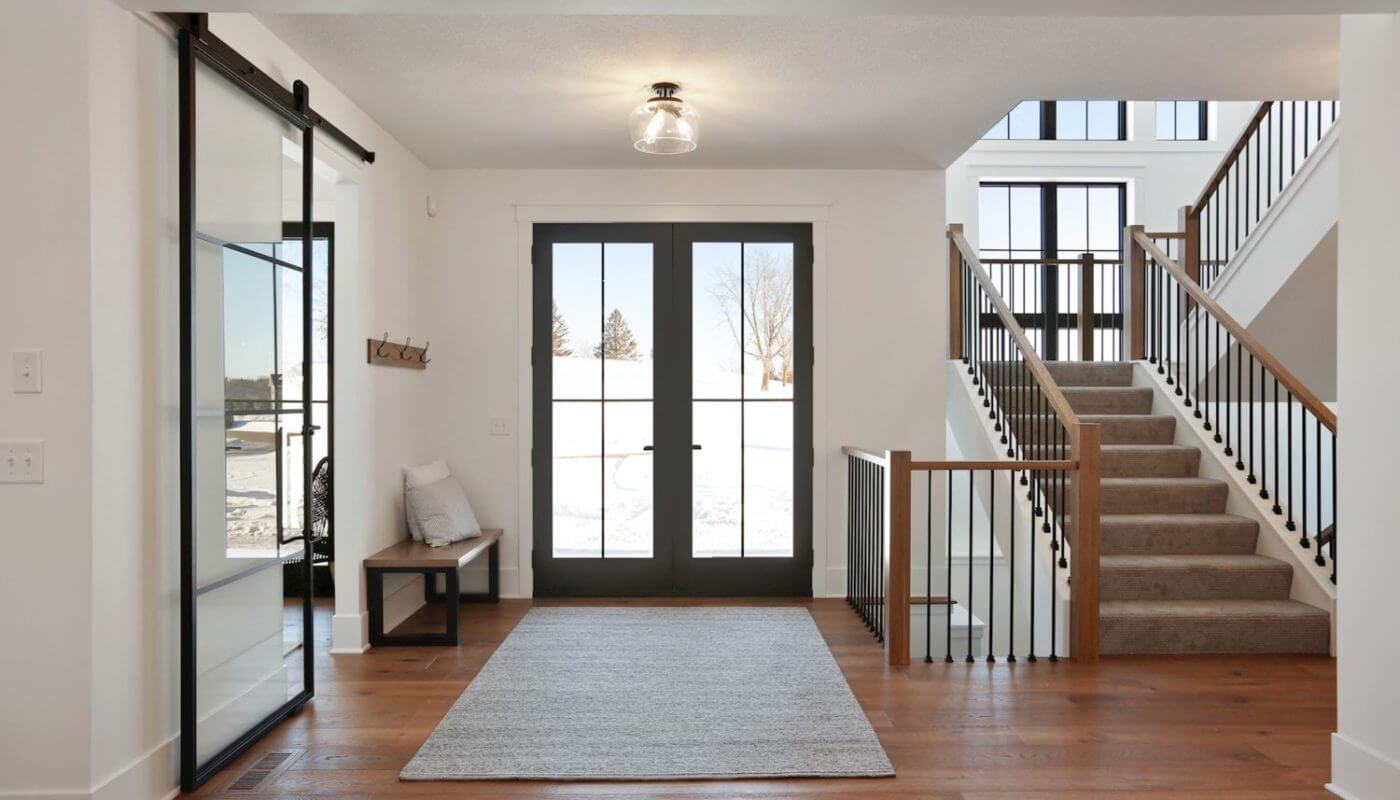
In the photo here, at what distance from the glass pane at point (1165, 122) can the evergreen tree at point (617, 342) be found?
20.1 ft

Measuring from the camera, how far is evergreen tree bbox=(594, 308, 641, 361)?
5.73m

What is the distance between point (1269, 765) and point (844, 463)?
9.67ft

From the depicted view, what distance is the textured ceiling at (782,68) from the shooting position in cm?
347

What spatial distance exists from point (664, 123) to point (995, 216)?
5.72 metres

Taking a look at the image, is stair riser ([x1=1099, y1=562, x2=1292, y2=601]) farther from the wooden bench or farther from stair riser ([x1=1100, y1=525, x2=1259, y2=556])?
the wooden bench

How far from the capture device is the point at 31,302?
2482mm

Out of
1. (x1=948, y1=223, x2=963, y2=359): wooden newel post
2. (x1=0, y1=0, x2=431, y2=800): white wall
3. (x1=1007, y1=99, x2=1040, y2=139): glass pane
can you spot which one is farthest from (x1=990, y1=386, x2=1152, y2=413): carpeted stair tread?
(x1=0, y1=0, x2=431, y2=800): white wall

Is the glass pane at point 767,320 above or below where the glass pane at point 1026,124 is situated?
below

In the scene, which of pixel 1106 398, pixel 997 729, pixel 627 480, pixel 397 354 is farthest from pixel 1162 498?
pixel 397 354

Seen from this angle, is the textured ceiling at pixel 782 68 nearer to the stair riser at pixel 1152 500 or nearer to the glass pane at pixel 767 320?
the glass pane at pixel 767 320

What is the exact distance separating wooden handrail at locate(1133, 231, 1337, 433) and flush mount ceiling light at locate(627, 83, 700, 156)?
314 centimetres

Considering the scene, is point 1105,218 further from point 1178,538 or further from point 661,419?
point 661,419

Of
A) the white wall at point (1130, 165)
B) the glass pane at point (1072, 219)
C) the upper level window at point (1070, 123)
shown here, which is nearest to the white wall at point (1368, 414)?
the white wall at point (1130, 165)

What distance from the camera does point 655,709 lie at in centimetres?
358
